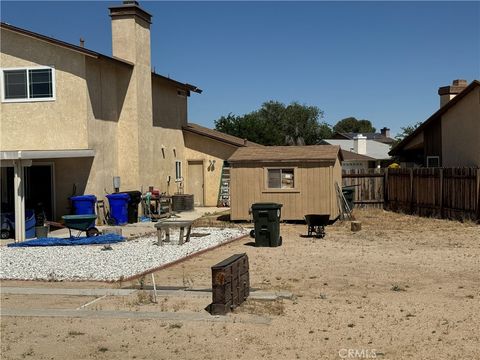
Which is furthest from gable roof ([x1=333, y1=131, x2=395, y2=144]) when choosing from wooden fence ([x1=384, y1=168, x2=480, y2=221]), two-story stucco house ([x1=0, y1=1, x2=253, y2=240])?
two-story stucco house ([x1=0, y1=1, x2=253, y2=240])

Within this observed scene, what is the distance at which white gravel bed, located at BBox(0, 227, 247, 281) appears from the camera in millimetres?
11867

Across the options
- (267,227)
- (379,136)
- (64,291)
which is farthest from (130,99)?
(379,136)

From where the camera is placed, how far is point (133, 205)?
22.1 metres

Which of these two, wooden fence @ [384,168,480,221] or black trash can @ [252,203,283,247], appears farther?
wooden fence @ [384,168,480,221]

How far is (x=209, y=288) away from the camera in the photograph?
403 inches

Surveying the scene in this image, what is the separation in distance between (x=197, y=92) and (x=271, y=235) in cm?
1812

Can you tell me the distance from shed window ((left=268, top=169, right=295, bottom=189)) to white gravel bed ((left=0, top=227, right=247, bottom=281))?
486cm

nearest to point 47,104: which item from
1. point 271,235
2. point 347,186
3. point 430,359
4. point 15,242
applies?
point 15,242

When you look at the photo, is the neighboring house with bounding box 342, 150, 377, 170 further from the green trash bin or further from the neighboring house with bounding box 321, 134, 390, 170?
the green trash bin

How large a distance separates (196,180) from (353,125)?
101 m

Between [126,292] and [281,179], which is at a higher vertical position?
[281,179]

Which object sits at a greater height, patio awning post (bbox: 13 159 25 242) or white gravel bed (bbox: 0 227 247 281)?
patio awning post (bbox: 13 159 25 242)

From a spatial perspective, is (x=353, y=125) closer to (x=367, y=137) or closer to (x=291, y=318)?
(x=367, y=137)

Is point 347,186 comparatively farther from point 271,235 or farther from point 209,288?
point 209,288
